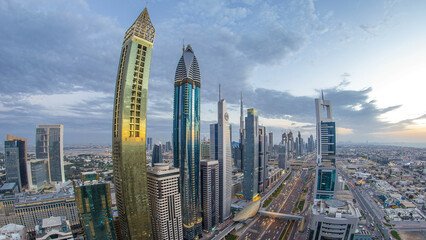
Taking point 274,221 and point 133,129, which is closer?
point 133,129

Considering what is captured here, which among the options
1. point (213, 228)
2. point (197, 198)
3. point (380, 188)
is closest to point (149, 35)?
point (197, 198)

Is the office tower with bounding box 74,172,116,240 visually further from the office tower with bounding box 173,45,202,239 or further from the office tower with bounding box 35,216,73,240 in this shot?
the office tower with bounding box 173,45,202,239

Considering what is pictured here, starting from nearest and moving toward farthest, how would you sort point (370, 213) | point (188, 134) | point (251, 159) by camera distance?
point (188, 134), point (370, 213), point (251, 159)

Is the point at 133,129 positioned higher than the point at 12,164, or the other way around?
the point at 133,129

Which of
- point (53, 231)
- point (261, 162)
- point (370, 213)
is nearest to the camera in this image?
point (53, 231)

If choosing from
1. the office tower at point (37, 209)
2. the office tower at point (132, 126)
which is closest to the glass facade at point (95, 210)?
the office tower at point (132, 126)

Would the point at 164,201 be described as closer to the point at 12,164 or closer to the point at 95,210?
the point at 95,210

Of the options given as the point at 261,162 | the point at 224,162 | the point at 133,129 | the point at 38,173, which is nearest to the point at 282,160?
the point at 261,162

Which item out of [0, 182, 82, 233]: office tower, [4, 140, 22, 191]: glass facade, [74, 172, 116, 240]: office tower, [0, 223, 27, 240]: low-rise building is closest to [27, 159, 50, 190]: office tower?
[4, 140, 22, 191]: glass facade
